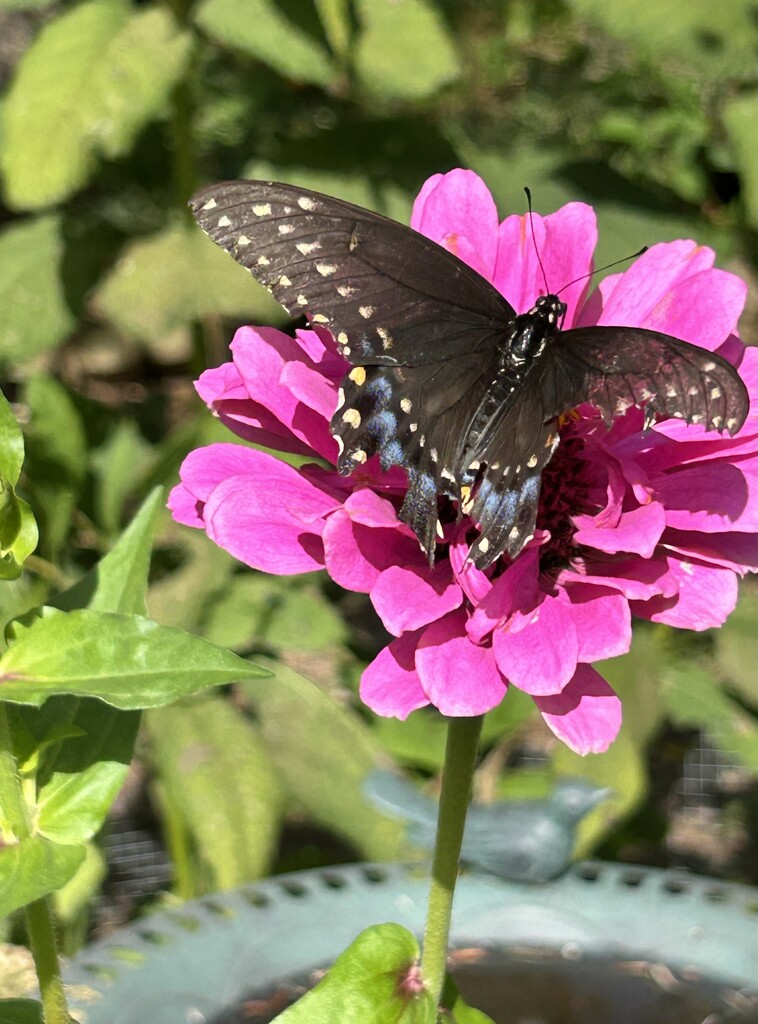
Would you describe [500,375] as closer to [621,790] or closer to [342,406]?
[342,406]

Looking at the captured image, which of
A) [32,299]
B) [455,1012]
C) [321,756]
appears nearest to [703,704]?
[321,756]

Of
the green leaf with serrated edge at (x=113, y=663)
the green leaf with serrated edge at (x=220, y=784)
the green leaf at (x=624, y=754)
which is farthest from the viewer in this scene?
the green leaf at (x=624, y=754)

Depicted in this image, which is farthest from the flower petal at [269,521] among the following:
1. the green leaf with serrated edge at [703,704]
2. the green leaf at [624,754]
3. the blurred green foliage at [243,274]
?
the green leaf with serrated edge at [703,704]

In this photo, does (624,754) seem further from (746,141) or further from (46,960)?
(46,960)

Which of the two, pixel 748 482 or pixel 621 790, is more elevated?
pixel 748 482

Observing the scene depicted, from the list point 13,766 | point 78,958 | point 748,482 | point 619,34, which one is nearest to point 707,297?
point 748,482

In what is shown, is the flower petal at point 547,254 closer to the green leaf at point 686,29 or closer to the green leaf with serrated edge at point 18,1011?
the green leaf with serrated edge at point 18,1011

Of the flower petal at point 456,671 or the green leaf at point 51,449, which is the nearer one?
the flower petal at point 456,671
